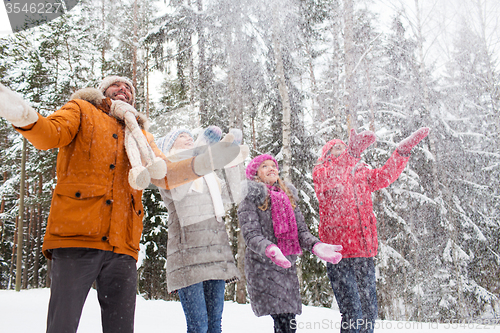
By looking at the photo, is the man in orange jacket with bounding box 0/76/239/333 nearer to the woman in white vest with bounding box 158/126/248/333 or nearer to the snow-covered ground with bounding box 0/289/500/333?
the woman in white vest with bounding box 158/126/248/333

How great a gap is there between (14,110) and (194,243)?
1524mm

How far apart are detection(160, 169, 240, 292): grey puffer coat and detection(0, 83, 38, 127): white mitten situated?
125 cm

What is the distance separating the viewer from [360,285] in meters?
2.87

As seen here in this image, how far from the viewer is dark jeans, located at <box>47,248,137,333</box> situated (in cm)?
146

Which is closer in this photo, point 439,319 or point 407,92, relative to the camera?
point 439,319

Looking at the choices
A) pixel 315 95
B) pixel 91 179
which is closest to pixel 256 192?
pixel 91 179

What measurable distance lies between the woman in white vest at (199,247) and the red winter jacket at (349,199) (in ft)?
3.21

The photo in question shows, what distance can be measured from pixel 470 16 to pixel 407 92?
3.27 m

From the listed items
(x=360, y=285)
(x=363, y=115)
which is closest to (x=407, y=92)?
(x=363, y=115)

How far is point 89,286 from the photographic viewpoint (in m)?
1.57

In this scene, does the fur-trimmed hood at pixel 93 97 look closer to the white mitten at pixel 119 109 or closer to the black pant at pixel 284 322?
the white mitten at pixel 119 109

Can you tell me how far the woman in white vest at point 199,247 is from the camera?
2303 millimetres

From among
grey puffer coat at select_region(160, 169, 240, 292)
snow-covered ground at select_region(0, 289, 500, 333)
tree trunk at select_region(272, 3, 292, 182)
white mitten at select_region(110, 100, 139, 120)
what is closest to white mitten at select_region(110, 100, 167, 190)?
white mitten at select_region(110, 100, 139, 120)

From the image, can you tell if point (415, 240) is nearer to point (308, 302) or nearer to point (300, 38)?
point (308, 302)
